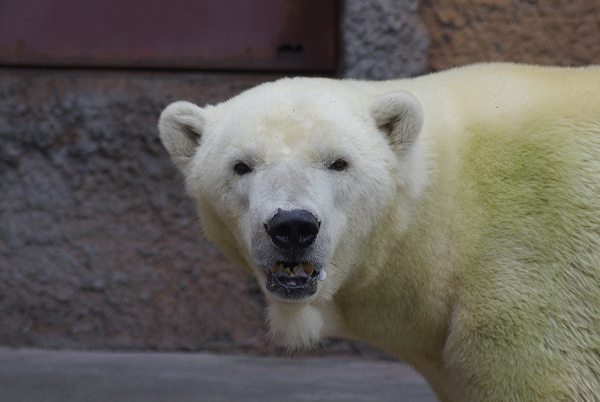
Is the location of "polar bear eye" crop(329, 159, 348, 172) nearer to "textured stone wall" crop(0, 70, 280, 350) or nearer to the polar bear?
the polar bear

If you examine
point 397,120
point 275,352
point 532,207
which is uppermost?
point 397,120

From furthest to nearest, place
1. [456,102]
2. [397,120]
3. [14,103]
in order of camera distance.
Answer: [14,103], [456,102], [397,120]

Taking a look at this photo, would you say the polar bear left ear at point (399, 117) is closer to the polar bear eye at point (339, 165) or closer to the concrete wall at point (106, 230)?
the polar bear eye at point (339, 165)

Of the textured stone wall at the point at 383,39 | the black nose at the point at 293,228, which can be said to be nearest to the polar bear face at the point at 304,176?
the black nose at the point at 293,228

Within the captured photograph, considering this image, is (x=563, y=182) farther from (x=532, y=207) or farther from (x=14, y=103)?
(x=14, y=103)

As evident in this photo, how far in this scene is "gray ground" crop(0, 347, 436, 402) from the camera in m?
3.63

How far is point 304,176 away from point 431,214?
0.50 meters

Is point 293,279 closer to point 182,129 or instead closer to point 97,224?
point 182,129

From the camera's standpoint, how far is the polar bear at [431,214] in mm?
2092

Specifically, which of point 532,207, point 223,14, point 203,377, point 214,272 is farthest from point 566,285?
point 223,14

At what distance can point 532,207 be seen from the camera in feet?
7.23

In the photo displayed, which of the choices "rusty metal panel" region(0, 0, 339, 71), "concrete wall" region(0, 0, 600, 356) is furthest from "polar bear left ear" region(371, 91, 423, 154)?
"rusty metal panel" region(0, 0, 339, 71)

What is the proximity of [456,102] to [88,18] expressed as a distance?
9.67 feet

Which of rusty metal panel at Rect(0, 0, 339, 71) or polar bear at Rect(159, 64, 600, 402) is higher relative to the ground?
rusty metal panel at Rect(0, 0, 339, 71)
